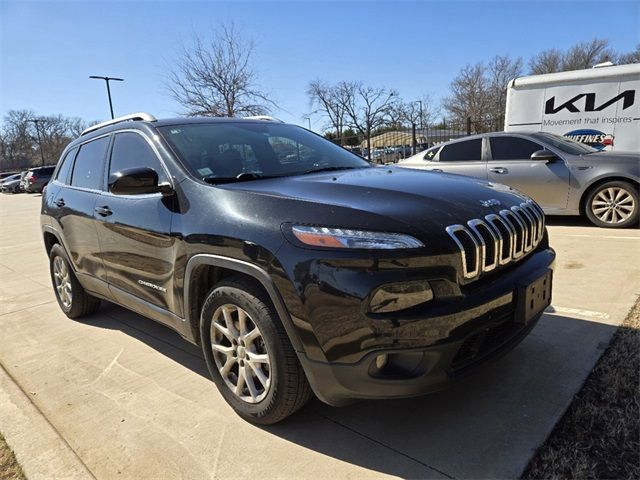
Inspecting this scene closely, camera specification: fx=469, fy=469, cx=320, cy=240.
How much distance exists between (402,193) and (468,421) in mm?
1229

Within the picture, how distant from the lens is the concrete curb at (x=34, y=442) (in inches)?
91.1

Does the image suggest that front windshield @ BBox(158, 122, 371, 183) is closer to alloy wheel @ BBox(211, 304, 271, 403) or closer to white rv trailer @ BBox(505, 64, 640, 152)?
alloy wheel @ BBox(211, 304, 271, 403)

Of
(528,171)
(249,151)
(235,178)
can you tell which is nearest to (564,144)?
(528,171)

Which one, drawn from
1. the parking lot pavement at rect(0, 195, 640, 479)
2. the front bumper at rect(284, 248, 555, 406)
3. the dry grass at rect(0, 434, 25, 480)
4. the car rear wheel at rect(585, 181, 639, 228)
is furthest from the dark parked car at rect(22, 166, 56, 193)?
the front bumper at rect(284, 248, 555, 406)

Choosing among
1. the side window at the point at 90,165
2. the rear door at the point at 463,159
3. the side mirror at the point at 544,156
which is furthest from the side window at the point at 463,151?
the side window at the point at 90,165

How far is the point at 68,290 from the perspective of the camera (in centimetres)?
456

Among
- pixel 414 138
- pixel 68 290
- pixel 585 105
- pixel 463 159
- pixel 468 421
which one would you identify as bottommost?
pixel 468 421

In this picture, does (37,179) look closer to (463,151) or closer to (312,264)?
(463,151)

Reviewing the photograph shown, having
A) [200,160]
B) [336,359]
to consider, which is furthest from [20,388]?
[336,359]

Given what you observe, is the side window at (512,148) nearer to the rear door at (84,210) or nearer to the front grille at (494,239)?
the front grille at (494,239)

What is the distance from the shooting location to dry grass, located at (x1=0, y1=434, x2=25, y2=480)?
231 cm

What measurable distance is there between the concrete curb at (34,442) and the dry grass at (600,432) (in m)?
2.17

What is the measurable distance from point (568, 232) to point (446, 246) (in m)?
5.60

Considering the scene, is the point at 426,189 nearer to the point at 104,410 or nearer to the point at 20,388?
the point at 104,410
